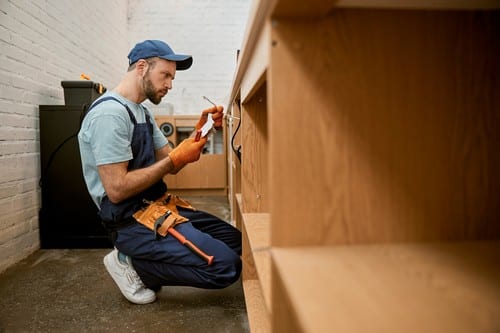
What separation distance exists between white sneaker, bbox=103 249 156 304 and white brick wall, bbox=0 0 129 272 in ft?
2.83

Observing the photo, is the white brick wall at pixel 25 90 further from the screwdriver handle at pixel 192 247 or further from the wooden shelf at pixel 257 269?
the wooden shelf at pixel 257 269

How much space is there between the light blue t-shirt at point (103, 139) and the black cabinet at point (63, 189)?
2.78ft

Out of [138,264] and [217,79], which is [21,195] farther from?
[217,79]

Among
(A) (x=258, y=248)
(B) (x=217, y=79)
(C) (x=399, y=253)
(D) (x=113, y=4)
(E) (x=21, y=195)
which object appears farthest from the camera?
(B) (x=217, y=79)

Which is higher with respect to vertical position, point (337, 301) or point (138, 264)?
point (337, 301)

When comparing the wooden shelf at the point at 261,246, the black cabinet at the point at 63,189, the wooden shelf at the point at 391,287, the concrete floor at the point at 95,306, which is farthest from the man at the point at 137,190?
the wooden shelf at the point at 391,287

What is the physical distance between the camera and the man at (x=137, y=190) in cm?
145

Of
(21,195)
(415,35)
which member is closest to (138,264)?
(21,195)

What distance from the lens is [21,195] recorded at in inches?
85.1

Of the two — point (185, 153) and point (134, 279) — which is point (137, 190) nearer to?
point (185, 153)

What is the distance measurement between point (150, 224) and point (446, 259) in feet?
3.94

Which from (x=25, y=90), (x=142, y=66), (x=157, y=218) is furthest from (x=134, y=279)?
(x=25, y=90)

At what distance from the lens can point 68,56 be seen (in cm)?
286

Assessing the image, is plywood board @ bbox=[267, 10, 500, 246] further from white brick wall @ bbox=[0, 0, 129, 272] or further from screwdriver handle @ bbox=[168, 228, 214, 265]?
white brick wall @ bbox=[0, 0, 129, 272]
